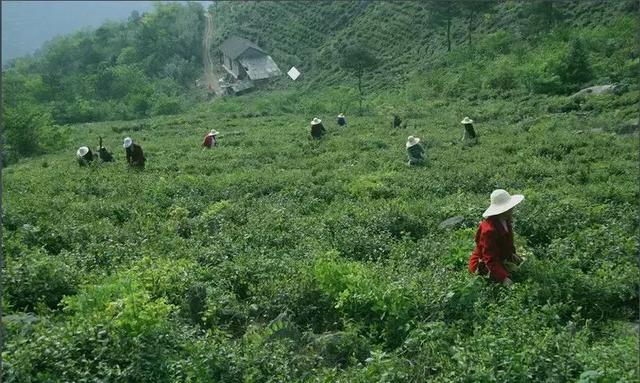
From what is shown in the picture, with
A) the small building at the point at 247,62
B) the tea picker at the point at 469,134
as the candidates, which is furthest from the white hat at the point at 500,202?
the small building at the point at 247,62

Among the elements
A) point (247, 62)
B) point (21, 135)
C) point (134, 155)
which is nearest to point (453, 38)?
point (247, 62)

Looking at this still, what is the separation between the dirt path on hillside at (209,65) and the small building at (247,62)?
1.78 m

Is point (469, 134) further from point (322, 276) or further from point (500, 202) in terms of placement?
point (322, 276)

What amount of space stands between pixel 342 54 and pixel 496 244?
37.9 m

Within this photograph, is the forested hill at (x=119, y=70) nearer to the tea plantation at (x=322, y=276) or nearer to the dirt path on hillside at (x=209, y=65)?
the dirt path on hillside at (x=209, y=65)

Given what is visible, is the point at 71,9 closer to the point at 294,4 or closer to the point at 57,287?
the point at 57,287

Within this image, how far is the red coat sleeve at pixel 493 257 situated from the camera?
21.5 ft

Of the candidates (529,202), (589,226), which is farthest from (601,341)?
(529,202)

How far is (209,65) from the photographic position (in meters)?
Answer: 61.7

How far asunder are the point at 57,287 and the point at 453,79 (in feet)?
105

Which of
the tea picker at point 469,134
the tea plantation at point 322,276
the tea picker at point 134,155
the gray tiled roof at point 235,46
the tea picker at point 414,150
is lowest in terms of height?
the tea picker at point 469,134

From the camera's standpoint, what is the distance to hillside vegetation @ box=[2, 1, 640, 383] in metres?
5.19

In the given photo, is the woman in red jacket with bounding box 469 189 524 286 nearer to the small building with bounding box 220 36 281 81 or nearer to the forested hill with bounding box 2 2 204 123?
the forested hill with bounding box 2 2 204 123

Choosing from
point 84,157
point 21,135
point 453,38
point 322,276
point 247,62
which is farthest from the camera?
point 247,62
